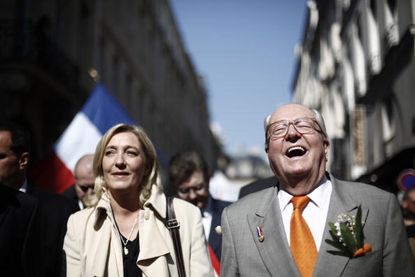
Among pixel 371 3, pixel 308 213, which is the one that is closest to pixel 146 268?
pixel 308 213

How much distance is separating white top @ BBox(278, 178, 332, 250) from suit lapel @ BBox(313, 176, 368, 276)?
0.05 meters

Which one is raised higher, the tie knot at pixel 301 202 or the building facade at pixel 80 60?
the building facade at pixel 80 60

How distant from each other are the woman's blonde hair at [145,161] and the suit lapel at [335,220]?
1.30 m

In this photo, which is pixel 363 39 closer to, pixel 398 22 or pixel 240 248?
pixel 398 22

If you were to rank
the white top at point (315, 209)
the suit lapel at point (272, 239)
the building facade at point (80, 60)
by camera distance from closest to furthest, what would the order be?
the suit lapel at point (272, 239) → the white top at point (315, 209) → the building facade at point (80, 60)

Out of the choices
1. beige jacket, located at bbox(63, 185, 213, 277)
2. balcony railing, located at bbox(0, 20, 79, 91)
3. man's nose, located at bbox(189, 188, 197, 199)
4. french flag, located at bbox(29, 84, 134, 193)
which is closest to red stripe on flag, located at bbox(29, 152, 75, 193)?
french flag, located at bbox(29, 84, 134, 193)

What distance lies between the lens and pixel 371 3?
16.8m

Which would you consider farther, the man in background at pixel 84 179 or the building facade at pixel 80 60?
the building facade at pixel 80 60

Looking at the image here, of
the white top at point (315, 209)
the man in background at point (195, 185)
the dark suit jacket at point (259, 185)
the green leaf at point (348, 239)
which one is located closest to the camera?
the green leaf at point (348, 239)

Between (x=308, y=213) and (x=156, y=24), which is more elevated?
(x=156, y=24)

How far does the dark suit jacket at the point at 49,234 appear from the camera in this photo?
11.6 feet

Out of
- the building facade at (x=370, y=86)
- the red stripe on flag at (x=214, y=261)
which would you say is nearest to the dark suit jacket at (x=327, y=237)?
the red stripe on flag at (x=214, y=261)

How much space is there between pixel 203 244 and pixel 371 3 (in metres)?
14.8

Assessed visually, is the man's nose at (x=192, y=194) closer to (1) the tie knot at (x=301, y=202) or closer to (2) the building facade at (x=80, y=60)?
(1) the tie knot at (x=301, y=202)
